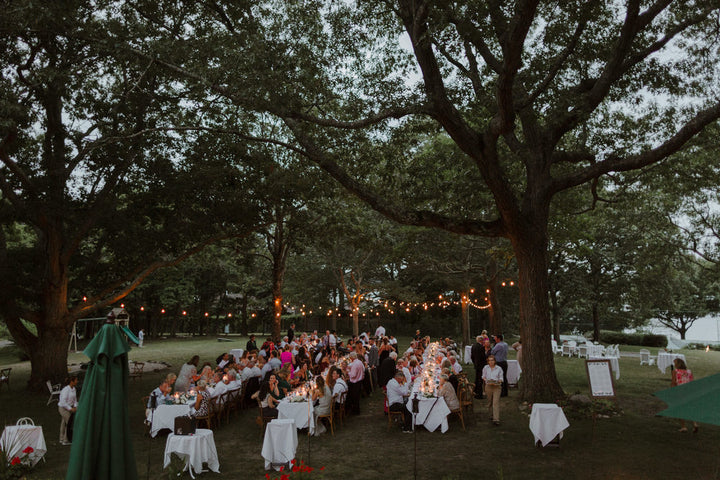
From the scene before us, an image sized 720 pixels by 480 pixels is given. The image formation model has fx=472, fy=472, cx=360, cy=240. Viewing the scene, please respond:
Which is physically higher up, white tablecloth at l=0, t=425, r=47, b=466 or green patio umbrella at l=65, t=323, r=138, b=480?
green patio umbrella at l=65, t=323, r=138, b=480

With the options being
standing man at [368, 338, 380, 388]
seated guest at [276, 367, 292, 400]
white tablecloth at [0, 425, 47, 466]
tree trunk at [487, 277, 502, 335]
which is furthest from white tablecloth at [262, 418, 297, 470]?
tree trunk at [487, 277, 502, 335]

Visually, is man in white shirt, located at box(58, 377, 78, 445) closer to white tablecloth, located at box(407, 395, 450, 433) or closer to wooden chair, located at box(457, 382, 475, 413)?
white tablecloth, located at box(407, 395, 450, 433)

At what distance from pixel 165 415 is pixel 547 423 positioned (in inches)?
284

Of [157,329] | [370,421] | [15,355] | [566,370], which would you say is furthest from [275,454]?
[157,329]

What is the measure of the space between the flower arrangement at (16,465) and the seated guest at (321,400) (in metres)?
4.81

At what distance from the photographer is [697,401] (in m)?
4.62

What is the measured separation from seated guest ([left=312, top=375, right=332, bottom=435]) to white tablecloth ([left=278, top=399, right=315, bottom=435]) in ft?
0.55

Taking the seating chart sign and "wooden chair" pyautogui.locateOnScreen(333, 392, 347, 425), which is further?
"wooden chair" pyautogui.locateOnScreen(333, 392, 347, 425)

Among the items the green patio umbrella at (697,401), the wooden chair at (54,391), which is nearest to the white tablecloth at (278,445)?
the green patio umbrella at (697,401)

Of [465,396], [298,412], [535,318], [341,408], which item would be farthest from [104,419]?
[535,318]

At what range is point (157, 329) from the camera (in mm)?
40844

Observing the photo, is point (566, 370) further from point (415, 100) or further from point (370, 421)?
point (415, 100)

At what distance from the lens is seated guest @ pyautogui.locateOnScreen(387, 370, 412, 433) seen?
987 cm

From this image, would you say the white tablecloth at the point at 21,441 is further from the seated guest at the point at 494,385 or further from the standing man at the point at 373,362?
the standing man at the point at 373,362
